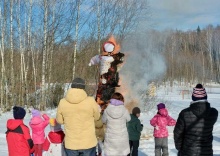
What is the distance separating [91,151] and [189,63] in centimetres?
5695

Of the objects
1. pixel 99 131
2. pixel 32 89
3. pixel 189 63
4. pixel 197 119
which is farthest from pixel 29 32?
pixel 189 63

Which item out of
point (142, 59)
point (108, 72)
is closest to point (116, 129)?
point (108, 72)

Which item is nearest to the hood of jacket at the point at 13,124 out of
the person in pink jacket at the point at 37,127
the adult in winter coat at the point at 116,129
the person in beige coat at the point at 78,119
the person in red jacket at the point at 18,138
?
the person in red jacket at the point at 18,138

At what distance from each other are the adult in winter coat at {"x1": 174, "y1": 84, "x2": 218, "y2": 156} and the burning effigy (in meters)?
2.37

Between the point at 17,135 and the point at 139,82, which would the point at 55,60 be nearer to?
the point at 139,82

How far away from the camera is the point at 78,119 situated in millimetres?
4246

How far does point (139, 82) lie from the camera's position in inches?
522

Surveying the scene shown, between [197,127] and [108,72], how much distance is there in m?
2.66

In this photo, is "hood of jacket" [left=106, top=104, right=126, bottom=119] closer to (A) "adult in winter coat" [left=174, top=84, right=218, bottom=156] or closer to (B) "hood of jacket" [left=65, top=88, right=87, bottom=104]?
(B) "hood of jacket" [left=65, top=88, right=87, bottom=104]

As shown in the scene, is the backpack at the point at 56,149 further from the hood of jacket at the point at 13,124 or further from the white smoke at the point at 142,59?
the white smoke at the point at 142,59

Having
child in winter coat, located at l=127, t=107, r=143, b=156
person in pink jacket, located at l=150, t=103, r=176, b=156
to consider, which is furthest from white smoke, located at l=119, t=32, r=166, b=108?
child in winter coat, located at l=127, t=107, r=143, b=156

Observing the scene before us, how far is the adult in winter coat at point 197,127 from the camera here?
390 cm

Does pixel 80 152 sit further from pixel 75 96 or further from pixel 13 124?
pixel 13 124

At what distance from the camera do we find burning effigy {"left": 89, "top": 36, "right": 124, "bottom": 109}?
6.17m
